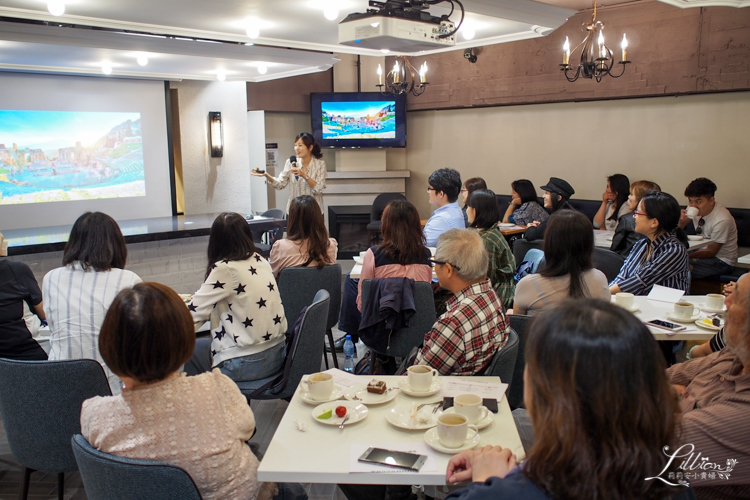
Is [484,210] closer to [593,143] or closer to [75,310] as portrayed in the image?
[75,310]

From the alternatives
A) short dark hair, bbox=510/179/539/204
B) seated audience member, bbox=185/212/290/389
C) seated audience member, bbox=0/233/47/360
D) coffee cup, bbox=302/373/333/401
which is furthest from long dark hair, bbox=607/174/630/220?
seated audience member, bbox=0/233/47/360

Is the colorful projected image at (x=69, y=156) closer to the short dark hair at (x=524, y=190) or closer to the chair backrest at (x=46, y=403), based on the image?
the short dark hair at (x=524, y=190)

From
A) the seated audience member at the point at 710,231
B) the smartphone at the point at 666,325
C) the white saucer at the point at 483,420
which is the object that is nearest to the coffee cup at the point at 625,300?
the smartphone at the point at 666,325

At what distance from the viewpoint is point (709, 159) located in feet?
20.0

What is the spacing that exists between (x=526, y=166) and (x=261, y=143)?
370 cm

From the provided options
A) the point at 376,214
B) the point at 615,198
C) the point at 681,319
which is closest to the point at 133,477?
the point at 681,319

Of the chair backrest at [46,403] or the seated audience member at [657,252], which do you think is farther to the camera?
the seated audience member at [657,252]

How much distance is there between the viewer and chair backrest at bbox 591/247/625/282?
155 inches

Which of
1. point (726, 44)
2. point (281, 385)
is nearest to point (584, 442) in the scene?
point (281, 385)

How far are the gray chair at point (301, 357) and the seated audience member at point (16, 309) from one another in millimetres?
1011

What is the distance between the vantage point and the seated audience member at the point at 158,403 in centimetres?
149

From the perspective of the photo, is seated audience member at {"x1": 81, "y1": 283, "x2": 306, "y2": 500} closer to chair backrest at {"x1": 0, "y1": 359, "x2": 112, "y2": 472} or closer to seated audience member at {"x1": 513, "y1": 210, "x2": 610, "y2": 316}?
chair backrest at {"x1": 0, "y1": 359, "x2": 112, "y2": 472}

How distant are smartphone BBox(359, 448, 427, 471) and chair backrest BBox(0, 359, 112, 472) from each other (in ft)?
3.68

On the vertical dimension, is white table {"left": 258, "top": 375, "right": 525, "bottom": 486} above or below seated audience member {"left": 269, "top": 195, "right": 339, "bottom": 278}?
below
